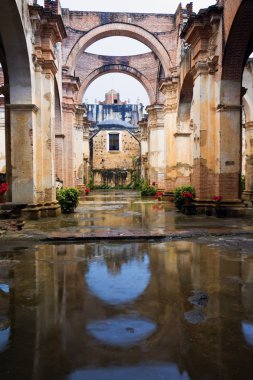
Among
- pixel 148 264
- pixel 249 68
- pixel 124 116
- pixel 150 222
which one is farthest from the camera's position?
pixel 124 116

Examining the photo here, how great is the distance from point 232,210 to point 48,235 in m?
6.53

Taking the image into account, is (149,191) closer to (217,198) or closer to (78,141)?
(78,141)

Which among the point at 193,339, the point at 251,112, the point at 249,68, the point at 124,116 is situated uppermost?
the point at 124,116

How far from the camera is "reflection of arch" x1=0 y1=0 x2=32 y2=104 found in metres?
10.3

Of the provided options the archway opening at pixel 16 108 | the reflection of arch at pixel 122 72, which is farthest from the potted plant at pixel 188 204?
the reflection of arch at pixel 122 72

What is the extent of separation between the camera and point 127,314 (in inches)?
145

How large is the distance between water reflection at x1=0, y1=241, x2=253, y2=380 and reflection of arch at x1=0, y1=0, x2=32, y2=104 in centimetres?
684

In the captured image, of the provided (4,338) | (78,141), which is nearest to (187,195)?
(4,338)

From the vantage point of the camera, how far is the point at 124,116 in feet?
210

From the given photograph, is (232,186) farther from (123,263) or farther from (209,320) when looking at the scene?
(209,320)

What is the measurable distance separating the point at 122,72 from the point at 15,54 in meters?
22.5

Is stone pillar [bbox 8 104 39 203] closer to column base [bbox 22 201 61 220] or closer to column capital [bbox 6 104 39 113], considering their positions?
column capital [bbox 6 104 39 113]

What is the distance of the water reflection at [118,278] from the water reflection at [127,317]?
1 centimetres

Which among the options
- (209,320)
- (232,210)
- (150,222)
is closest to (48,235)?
(150,222)
